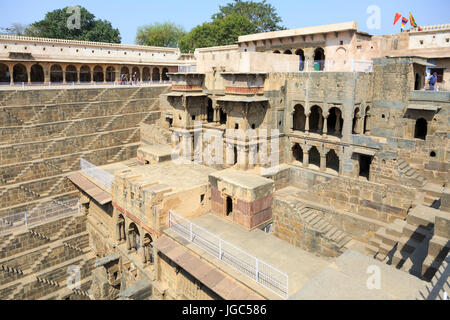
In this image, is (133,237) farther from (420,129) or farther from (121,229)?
(420,129)

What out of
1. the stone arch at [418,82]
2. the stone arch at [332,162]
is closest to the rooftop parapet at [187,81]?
the stone arch at [332,162]

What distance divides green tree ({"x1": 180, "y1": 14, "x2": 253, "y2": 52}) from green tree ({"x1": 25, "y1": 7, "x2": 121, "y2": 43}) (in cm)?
1377

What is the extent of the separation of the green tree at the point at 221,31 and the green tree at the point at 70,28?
13.8 m

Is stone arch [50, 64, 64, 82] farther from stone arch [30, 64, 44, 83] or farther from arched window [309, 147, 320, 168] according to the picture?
arched window [309, 147, 320, 168]

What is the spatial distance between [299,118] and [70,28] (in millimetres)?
41049

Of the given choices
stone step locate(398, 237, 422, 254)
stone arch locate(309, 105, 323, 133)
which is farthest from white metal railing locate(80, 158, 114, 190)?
stone step locate(398, 237, 422, 254)

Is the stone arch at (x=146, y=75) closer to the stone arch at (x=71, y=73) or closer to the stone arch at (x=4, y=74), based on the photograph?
the stone arch at (x=71, y=73)

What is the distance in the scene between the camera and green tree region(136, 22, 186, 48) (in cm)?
6025

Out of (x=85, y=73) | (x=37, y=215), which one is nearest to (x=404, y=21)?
(x=37, y=215)

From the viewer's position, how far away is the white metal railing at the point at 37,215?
1848cm

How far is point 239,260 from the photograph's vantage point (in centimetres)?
1096

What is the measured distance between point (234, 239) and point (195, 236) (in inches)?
65.5

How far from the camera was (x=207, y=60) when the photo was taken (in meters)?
23.8

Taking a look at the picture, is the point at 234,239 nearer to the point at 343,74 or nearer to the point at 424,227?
the point at 424,227
